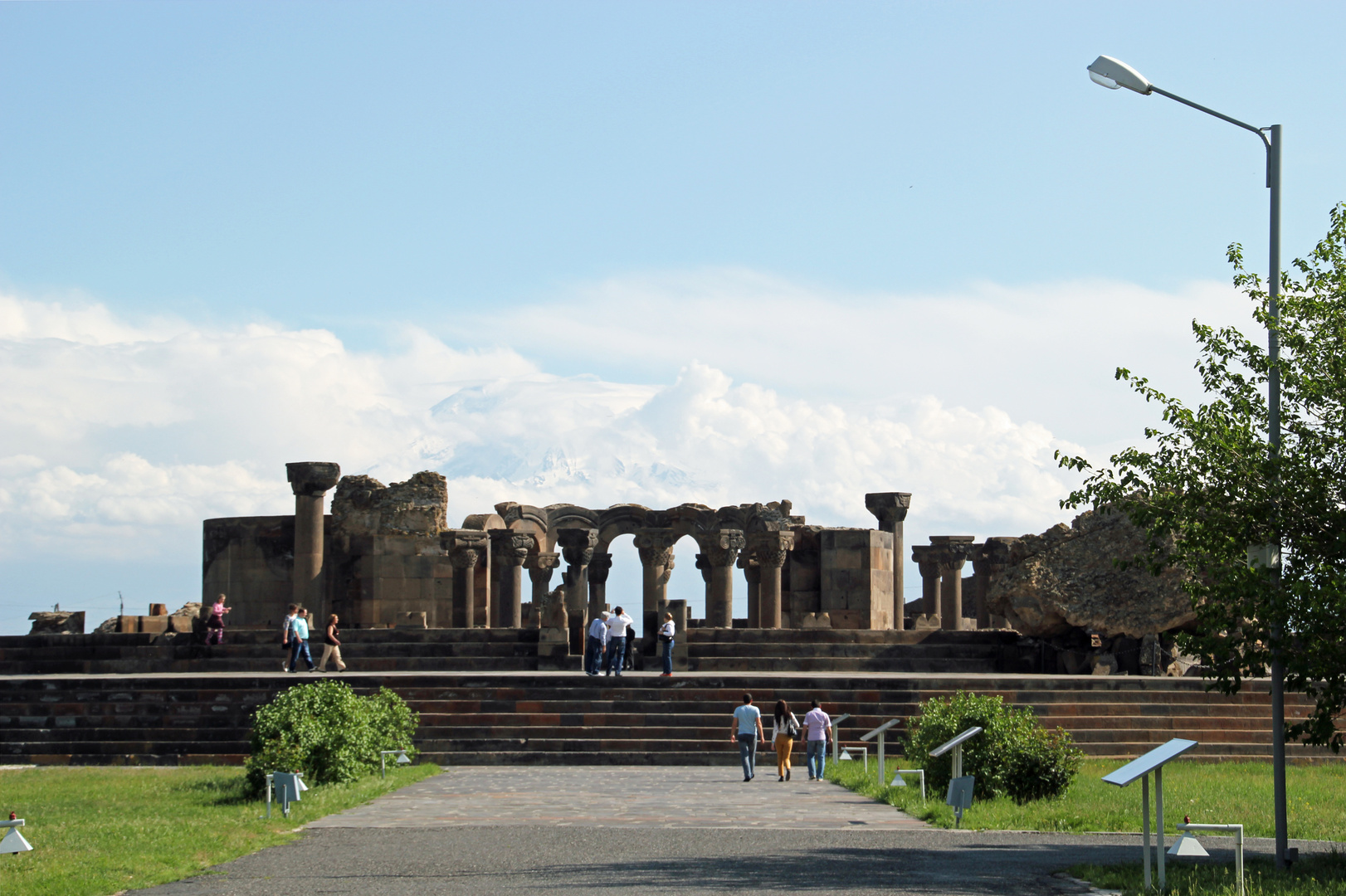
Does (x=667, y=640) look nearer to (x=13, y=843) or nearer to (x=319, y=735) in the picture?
(x=319, y=735)

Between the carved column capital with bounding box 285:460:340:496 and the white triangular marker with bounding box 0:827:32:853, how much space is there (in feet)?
76.7

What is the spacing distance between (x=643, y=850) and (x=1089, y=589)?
16.3m

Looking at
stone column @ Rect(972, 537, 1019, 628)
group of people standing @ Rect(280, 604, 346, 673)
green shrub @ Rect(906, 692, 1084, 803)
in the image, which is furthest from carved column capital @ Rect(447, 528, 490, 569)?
green shrub @ Rect(906, 692, 1084, 803)

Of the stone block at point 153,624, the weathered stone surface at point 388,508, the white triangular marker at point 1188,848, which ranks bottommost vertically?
the white triangular marker at point 1188,848

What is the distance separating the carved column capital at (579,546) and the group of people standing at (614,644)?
1083 centimetres

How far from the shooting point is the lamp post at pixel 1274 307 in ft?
36.7

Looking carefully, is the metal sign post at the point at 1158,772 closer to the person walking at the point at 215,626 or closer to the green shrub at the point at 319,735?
the green shrub at the point at 319,735

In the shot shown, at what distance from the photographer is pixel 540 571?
3809cm

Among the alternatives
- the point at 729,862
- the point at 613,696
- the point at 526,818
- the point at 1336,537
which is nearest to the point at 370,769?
the point at 526,818

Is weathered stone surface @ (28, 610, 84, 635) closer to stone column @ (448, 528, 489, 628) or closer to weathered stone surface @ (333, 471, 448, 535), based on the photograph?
weathered stone surface @ (333, 471, 448, 535)

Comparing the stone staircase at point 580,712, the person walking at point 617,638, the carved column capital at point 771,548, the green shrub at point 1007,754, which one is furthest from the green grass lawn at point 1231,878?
the carved column capital at point 771,548

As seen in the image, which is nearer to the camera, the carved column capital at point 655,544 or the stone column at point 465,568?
the stone column at point 465,568

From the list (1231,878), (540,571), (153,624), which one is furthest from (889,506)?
(1231,878)

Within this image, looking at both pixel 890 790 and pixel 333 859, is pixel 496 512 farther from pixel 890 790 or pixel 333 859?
pixel 333 859
